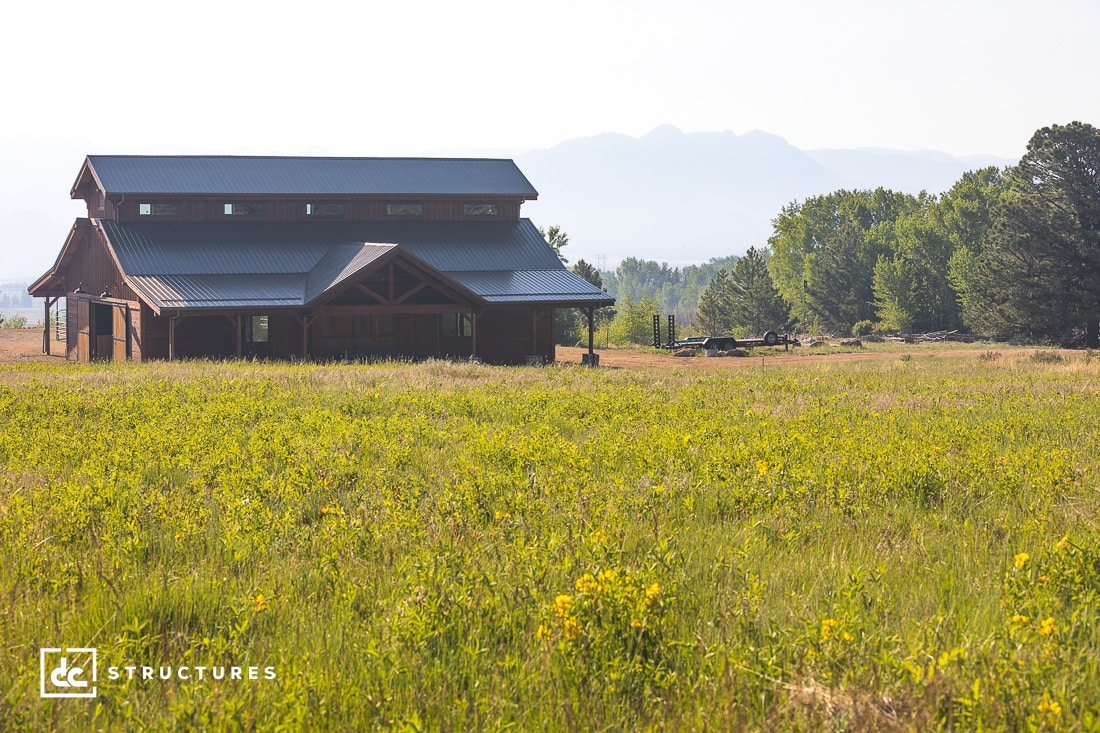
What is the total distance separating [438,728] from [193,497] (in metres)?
5.11

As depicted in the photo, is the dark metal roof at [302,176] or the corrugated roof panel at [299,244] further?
the dark metal roof at [302,176]

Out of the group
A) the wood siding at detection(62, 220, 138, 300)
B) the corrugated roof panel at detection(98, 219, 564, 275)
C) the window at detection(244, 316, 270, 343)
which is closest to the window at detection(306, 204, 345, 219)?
the corrugated roof panel at detection(98, 219, 564, 275)

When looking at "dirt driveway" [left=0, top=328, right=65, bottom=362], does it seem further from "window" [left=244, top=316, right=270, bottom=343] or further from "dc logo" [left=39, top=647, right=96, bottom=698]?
"dc logo" [left=39, top=647, right=96, bottom=698]

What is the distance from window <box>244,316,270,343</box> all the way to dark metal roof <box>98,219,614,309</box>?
135 cm

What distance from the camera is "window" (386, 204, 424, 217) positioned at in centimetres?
4384

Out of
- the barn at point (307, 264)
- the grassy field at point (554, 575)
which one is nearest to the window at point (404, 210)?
the barn at point (307, 264)

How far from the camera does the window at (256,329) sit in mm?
38125

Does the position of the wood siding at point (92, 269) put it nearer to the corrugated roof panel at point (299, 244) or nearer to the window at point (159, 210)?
the corrugated roof panel at point (299, 244)

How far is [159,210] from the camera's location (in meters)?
40.7

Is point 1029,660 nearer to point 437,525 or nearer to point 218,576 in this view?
point 437,525

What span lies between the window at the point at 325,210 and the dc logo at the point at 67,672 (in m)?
38.3

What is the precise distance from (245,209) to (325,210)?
123 inches

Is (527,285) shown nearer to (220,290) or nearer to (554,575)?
(220,290)

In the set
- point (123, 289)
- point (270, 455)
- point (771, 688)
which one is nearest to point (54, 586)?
point (771, 688)
